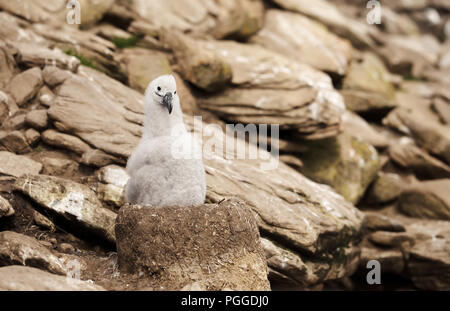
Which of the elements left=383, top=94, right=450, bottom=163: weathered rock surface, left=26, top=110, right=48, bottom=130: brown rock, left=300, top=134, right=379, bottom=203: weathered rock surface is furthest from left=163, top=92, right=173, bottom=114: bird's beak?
left=383, top=94, right=450, bottom=163: weathered rock surface

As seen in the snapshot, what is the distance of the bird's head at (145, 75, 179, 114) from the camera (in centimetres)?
537

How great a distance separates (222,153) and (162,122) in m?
3.32

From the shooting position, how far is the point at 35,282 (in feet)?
15.6

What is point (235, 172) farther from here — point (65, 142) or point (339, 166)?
point (339, 166)

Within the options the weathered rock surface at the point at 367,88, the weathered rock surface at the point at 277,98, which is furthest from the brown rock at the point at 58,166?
the weathered rock surface at the point at 367,88

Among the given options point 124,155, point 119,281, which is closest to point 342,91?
point 124,155

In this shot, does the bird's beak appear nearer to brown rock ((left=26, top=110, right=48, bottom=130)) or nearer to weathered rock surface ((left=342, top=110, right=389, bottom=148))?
brown rock ((left=26, top=110, right=48, bottom=130))

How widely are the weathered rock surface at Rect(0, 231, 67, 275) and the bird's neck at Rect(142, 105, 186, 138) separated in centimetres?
183

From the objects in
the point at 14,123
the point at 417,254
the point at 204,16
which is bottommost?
the point at 417,254

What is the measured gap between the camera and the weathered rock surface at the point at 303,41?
13.6 meters

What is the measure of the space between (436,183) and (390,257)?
288 cm

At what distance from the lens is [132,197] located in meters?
5.77

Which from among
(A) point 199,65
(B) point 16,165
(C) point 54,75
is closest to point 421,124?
(A) point 199,65
